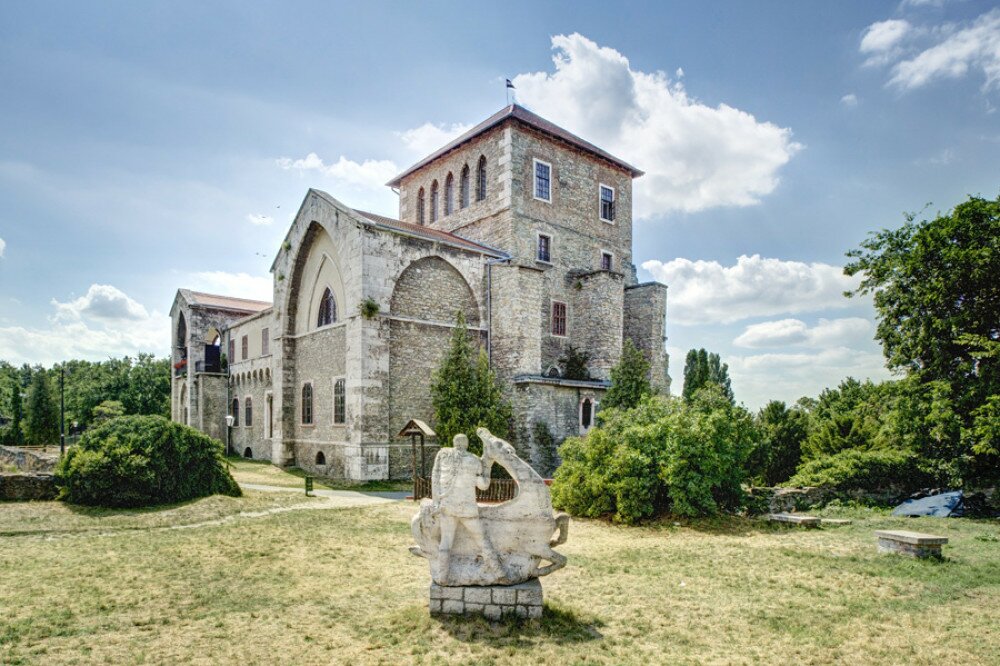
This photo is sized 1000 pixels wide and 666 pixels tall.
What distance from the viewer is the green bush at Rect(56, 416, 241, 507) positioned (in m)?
13.3

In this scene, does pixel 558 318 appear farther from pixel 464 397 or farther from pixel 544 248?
pixel 464 397

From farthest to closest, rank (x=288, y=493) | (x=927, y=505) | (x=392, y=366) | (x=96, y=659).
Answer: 1. (x=392, y=366)
2. (x=288, y=493)
3. (x=927, y=505)
4. (x=96, y=659)

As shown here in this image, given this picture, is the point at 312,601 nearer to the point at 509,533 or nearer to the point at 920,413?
the point at 509,533

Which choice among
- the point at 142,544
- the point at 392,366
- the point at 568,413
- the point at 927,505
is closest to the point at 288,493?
the point at 392,366

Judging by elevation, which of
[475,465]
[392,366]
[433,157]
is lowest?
[475,465]

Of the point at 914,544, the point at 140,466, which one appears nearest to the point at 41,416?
the point at 140,466

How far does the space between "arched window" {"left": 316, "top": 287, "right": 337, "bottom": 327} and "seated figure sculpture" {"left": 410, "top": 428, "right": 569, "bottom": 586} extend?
1788cm

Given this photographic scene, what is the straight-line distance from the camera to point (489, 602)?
641 centimetres

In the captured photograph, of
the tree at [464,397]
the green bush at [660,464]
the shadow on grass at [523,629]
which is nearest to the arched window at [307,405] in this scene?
the tree at [464,397]

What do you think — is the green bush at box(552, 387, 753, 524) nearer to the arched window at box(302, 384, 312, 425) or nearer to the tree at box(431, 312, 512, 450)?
the tree at box(431, 312, 512, 450)

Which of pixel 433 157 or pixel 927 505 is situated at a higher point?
pixel 433 157

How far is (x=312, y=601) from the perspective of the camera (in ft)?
23.3

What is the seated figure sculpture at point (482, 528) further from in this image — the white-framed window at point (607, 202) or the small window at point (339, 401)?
the white-framed window at point (607, 202)

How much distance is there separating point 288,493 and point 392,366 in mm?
5519
